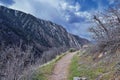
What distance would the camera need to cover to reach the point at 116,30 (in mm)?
15594

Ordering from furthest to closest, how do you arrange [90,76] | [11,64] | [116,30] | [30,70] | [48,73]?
1. [48,73]
2. [30,70]
3. [90,76]
4. [11,64]
5. [116,30]

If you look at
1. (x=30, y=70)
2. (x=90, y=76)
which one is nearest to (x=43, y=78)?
(x=30, y=70)

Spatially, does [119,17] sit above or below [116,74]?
above

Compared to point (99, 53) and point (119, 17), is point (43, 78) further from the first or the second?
point (119, 17)

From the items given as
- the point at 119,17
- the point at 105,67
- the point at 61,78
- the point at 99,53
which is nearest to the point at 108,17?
the point at 119,17

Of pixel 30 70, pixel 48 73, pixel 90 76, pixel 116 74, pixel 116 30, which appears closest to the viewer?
pixel 116 74

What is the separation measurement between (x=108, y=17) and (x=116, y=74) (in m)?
4.24

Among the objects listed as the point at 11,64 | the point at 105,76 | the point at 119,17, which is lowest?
the point at 105,76

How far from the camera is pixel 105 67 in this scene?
1905cm

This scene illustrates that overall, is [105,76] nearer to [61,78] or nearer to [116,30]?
[116,30]

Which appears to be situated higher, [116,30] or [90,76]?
[116,30]

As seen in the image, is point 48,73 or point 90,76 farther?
point 48,73

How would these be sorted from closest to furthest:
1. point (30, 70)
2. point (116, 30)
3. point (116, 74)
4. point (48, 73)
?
point (116, 74) → point (116, 30) → point (30, 70) → point (48, 73)

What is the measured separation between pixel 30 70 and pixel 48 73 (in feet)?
11.7
